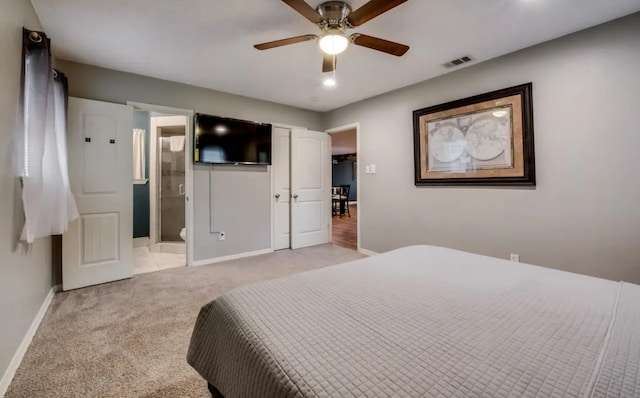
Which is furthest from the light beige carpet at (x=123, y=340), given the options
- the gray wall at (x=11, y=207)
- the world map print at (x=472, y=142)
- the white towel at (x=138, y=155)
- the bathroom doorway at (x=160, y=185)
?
the world map print at (x=472, y=142)

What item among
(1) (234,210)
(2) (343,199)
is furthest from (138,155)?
(2) (343,199)

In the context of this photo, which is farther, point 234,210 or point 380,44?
point 234,210

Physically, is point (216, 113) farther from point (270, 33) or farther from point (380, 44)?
point (380, 44)

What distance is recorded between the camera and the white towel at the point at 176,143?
462 cm

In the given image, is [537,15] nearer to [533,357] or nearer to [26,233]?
[533,357]

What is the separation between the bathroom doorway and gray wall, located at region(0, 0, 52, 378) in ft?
8.37

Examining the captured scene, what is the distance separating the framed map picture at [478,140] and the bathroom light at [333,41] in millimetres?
1675

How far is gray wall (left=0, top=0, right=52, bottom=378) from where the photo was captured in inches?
56.4

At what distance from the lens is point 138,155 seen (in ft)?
14.7

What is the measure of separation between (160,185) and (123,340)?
130 inches

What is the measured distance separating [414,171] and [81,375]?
136 inches

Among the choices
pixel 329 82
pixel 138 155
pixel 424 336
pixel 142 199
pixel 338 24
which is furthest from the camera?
pixel 142 199

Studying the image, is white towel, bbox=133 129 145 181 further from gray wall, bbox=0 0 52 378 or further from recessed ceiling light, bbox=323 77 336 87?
recessed ceiling light, bbox=323 77 336 87

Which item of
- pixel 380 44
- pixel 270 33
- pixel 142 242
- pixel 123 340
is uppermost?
pixel 270 33
